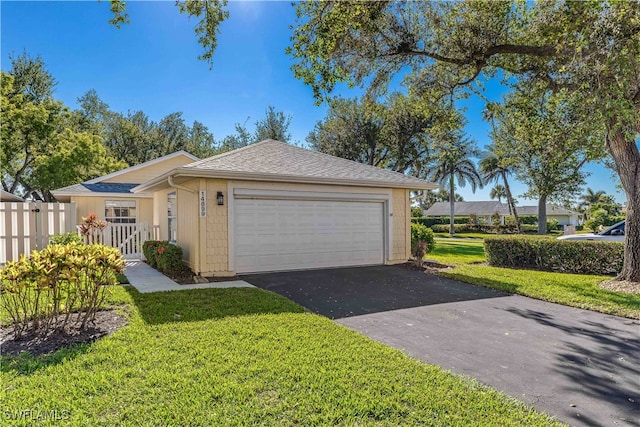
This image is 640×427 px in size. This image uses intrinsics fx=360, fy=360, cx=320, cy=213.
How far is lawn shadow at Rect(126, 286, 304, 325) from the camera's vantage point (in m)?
5.63

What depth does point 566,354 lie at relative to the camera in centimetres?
437

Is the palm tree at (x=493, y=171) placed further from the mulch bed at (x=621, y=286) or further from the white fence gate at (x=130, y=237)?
the white fence gate at (x=130, y=237)

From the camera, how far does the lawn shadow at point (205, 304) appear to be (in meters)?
5.63

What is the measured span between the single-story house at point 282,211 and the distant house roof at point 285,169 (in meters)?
0.03

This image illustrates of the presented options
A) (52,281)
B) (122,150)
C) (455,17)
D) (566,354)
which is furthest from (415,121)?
(122,150)

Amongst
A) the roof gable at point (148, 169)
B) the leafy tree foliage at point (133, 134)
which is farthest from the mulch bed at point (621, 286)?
the leafy tree foliage at point (133, 134)

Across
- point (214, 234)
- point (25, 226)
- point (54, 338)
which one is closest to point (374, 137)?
point (214, 234)

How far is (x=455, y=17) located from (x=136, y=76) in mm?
A: 15492

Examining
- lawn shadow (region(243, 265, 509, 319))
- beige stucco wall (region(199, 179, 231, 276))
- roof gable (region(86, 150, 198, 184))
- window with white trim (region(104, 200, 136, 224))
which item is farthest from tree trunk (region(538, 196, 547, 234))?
window with white trim (region(104, 200, 136, 224))

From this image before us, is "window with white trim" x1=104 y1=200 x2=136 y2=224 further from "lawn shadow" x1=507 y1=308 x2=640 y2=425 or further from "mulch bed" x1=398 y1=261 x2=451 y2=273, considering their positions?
"lawn shadow" x1=507 y1=308 x2=640 y2=425

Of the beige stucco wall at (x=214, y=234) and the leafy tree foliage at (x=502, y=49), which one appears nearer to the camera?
the leafy tree foliage at (x=502, y=49)

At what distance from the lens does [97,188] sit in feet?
50.9

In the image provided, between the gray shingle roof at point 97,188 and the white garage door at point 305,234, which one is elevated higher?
the gray shingle roof at point 97,188

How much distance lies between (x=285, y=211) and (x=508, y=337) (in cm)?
663
